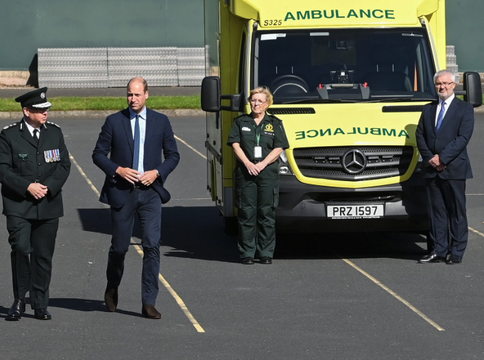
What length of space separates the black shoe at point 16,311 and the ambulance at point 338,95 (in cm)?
327

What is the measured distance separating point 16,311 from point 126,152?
1.51 m

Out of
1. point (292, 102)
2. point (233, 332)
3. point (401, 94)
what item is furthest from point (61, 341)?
point (401, 94)

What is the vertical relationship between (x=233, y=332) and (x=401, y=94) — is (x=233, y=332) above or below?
below

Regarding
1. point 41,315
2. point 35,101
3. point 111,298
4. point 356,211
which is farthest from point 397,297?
point 35,101

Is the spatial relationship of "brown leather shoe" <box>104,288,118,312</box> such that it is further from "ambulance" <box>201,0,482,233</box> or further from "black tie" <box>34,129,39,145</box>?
"ambulance" <box>201,0,482,233</box>

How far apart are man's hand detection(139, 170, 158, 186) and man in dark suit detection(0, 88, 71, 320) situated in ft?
2.09

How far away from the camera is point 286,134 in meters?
10.7

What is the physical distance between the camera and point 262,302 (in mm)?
9000

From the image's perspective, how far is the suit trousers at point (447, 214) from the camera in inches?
419

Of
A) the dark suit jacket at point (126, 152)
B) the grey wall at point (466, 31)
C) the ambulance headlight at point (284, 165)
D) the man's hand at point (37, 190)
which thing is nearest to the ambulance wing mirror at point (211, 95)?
the ambulance headlight at point (284, 165)

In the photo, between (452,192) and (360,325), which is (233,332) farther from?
(452,192)

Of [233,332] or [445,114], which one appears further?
[445,114]

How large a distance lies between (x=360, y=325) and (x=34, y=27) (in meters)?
28.8

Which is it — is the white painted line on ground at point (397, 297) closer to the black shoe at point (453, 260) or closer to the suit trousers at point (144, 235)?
the black shoe at point (453, 260)
